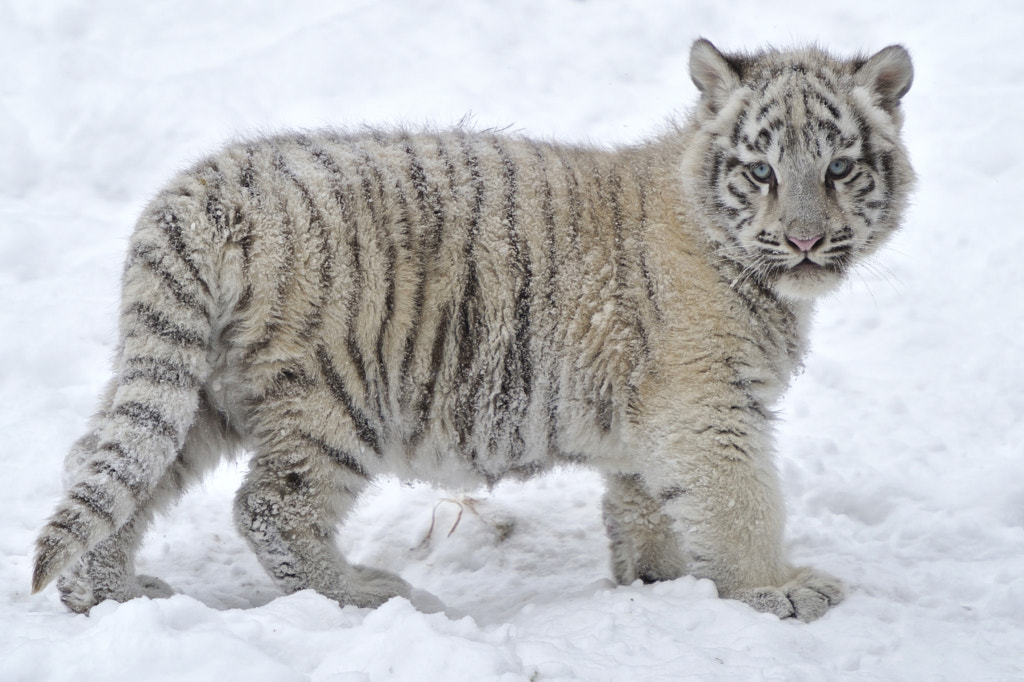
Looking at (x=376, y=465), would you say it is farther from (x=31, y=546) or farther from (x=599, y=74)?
(x=599, y=74)

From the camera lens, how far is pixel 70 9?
909cm

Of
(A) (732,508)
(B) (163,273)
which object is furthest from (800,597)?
Result: (B) (163,273)

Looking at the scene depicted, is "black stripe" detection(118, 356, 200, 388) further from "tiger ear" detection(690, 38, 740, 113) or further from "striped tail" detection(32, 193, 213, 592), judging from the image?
Answer: "tiger ear" detection(690, 38, 740, 113)

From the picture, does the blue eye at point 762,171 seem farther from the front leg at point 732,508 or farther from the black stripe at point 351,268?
the black stripe at point 351,268

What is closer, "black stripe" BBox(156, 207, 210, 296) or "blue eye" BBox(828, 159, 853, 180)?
"black stripe" BBox(156, 207, 210, 296)

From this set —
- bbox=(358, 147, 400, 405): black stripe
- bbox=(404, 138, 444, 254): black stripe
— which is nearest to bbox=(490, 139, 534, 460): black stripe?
bbox=(404, 138, 444, 254): black stripe

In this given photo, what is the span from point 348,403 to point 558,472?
202 centimetres

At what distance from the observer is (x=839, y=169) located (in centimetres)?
397

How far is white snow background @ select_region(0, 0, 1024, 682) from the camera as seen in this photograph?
3205 millimetres

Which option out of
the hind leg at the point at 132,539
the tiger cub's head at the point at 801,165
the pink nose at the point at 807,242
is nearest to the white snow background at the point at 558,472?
the hind leg at the point at 132,539

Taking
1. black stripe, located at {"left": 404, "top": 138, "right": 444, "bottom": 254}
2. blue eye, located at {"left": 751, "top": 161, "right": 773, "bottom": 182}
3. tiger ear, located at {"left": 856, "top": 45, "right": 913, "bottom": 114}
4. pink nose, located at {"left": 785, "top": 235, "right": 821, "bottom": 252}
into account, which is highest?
tiger ear, located at {"left": 856, "top": 45, "right": 913, "bottom": 114}

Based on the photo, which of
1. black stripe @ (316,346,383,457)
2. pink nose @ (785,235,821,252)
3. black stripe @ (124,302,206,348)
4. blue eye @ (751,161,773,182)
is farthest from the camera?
blue eye @ (751,161,773,182)

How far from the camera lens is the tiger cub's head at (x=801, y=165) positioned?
3916mm

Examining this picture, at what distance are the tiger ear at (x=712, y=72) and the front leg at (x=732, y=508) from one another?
1411 mm
